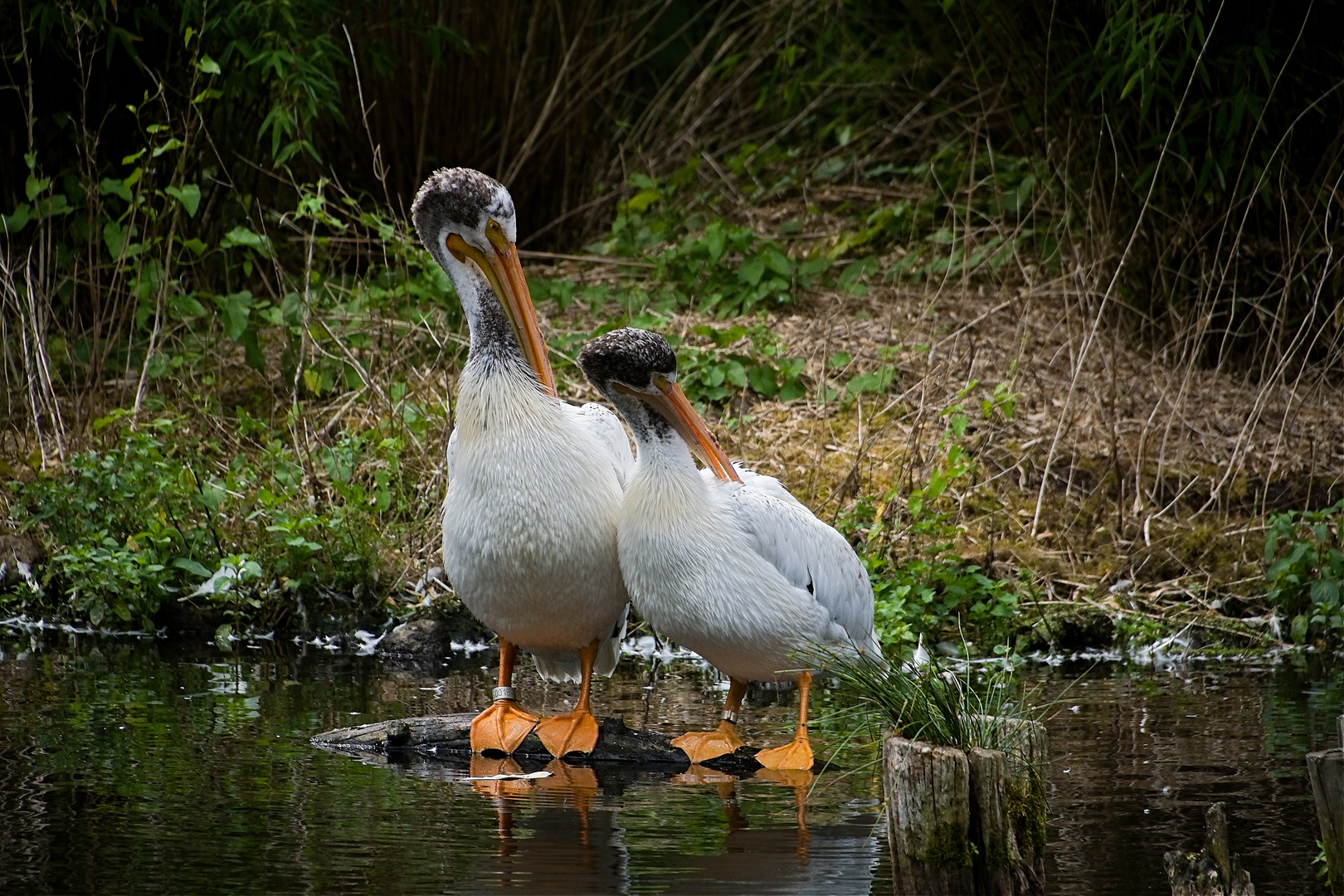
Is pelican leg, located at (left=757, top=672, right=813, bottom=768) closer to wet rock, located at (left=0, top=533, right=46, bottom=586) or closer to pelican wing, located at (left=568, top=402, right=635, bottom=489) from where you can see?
pelican wing, located at (left=568, top=402, right=635, bottom=489)

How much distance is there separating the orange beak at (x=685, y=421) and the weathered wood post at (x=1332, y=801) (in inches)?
90.4

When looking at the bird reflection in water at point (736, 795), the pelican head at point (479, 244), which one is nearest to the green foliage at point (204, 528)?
the pelican head at point (479, 244)

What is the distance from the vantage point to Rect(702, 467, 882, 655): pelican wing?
518 centimetres

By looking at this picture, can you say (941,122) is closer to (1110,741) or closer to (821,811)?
(1110,741)

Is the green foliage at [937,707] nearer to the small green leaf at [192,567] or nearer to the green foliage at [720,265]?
the small green leaf at [192,567]

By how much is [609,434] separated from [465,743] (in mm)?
1163

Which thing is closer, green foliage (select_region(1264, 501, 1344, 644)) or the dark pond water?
the dark pond water

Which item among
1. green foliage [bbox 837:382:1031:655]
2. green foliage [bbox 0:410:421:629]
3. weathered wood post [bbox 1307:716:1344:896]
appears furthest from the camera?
green foliage [bbox 0:410:421:629]

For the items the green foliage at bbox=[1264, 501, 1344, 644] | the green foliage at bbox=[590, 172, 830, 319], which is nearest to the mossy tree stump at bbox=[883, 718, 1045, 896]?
the green foliage at bbox=[1264, 501, 1344, 644]

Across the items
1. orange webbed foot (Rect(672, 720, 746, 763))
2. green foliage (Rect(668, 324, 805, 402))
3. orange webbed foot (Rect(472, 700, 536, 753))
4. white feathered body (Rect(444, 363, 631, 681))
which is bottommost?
orange webbed foot (Rect(672, 720, 746, 763))

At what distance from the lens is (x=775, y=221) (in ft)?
37.3

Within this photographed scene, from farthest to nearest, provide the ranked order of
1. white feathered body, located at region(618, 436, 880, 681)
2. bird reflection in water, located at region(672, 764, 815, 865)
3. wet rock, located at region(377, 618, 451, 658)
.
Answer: wet rock, located at region(377, 618, 451, 658)
white feathered body, located at region(618, 436, 880, 681)
bird reflection in water, located at region(672, 764, 815, 865)

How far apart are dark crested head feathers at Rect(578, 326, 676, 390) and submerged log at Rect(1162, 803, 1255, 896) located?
2397 mm

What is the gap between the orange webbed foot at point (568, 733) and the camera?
17.3 feet
